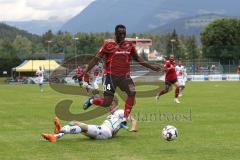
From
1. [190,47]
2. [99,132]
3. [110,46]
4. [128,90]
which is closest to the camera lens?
[99,132]

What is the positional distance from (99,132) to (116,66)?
2007 millimetres

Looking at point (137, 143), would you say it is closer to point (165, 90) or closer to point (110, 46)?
point (110, 46)

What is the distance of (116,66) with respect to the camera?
Result: 13.0 metres

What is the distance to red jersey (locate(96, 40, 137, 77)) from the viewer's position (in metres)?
12.8

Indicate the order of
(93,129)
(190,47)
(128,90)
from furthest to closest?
(190,47) < (128,90) < (93,129)

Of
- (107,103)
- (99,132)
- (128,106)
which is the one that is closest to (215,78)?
(128,106)

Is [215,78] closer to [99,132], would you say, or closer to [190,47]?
[99,132]

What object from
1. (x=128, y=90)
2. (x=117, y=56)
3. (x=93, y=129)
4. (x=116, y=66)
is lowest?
(x=93, y=129)

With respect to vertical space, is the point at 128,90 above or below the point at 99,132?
above

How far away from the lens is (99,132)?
38.2ft

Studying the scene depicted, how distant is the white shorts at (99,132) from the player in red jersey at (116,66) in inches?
40.8

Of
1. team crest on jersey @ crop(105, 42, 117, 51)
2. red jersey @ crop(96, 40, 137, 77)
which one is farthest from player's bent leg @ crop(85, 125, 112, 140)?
team crest on jersey @ crop(105, 42, 117, 51)

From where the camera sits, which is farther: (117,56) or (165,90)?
(165,90)

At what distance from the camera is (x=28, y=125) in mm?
15320
